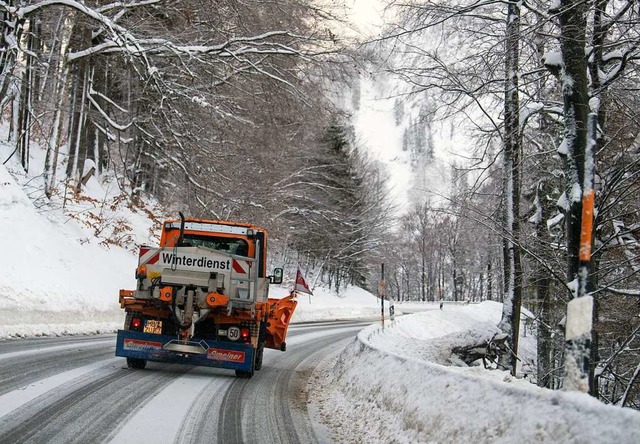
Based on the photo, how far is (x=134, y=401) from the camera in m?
7.12

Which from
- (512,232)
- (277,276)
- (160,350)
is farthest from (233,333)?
(512,232)

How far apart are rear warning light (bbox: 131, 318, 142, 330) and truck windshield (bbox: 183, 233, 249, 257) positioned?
2.04 m

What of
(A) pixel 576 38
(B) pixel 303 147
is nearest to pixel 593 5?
(A) pixel 576 38

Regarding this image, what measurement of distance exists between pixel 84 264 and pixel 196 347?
12050 mm

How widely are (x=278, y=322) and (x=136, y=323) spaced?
11.2 feet

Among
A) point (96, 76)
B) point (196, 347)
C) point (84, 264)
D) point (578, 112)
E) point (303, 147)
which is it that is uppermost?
point (96, 76)

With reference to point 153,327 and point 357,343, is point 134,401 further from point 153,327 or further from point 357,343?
point 357,343

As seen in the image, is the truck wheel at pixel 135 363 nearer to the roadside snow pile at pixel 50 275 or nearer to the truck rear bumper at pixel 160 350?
the truck rear bumper at pixel 160 350

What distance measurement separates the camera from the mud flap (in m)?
12.2

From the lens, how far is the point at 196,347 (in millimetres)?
9523

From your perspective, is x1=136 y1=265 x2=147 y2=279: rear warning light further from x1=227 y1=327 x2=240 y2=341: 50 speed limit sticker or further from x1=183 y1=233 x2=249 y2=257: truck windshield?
x1=183 y1=233 x2=249 y2=257: truck windshield

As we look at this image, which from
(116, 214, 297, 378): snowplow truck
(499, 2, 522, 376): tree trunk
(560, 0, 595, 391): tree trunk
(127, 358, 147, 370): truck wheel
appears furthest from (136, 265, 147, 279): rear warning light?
A: (499, 2, 522, 376): tree trunk

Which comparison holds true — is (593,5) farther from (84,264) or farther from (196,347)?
(84,264)

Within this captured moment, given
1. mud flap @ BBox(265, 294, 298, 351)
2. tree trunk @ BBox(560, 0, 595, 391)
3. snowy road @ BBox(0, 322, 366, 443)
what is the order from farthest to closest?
1. mud flap @ BBox(265, 294, 298, 351)
2. tree trunk @ BBox(560, 0, 595, 391)
3. snowy road @ BBox(0, 322, 366, 443)
